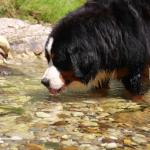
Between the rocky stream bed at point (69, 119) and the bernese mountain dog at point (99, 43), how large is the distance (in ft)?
0.81

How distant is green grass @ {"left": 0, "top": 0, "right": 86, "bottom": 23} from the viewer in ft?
32.4

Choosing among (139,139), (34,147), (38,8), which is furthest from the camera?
(38,8)

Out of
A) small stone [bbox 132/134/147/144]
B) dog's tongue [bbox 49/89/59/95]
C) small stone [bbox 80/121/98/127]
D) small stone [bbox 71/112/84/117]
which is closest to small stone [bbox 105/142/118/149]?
small stone [bbox 132/134/147/144]

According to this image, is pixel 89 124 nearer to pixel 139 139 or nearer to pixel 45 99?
pixel 139 139

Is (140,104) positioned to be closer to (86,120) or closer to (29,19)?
(86,120)

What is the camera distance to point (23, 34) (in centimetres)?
853

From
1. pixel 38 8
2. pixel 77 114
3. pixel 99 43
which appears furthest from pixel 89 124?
pixel 38 8

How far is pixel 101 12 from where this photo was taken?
16.0 feet

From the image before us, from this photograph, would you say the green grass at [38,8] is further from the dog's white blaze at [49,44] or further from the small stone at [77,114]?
the small stone at [77,114]

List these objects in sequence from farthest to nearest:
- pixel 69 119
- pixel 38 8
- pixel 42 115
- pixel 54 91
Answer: pixel 38 8 → pixel 54 91 → pixel 42 115 → pixel 69 119

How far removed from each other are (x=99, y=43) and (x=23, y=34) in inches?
156

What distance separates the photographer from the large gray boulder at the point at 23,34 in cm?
806

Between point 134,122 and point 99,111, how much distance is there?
442 mm

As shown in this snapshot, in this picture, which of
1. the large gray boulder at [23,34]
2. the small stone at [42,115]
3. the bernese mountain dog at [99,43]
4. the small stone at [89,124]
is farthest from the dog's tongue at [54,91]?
the large gray boulder at [23,34]
